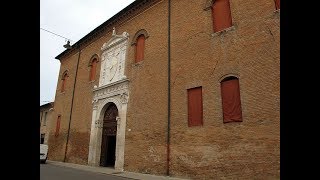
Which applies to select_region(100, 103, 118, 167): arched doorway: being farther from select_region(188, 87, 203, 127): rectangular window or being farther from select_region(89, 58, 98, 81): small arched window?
select_region(188, 87, 203, 127): rectangular window

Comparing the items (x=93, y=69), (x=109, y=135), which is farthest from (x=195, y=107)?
(x=93, y=69)

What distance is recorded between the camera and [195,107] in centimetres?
1148

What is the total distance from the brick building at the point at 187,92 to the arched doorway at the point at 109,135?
64 mm

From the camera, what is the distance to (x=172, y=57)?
42.9 feet

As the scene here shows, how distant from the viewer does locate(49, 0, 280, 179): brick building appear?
9492 millimetres

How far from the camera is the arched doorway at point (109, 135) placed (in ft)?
53.3

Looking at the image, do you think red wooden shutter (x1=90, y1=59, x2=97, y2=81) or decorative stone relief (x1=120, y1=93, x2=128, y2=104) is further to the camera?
red wooden shutter (x1=90, y1=59, x2=97, y2=81)

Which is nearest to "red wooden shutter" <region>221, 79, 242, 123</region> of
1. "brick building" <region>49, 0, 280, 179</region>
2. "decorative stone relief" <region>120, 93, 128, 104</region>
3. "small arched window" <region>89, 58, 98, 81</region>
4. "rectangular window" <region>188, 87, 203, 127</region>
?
"brick building" <region>49, 0, 280, 179</region>

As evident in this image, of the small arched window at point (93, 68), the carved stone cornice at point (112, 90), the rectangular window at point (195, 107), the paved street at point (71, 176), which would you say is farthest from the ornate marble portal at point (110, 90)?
the rectangular window at point (195, 107)

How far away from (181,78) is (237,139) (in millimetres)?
3893

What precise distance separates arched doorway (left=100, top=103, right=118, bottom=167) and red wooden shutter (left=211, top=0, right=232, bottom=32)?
7.78 m

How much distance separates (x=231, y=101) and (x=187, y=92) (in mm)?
2189

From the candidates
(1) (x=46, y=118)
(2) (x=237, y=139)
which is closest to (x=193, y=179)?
(2) (x=237, y=139)
